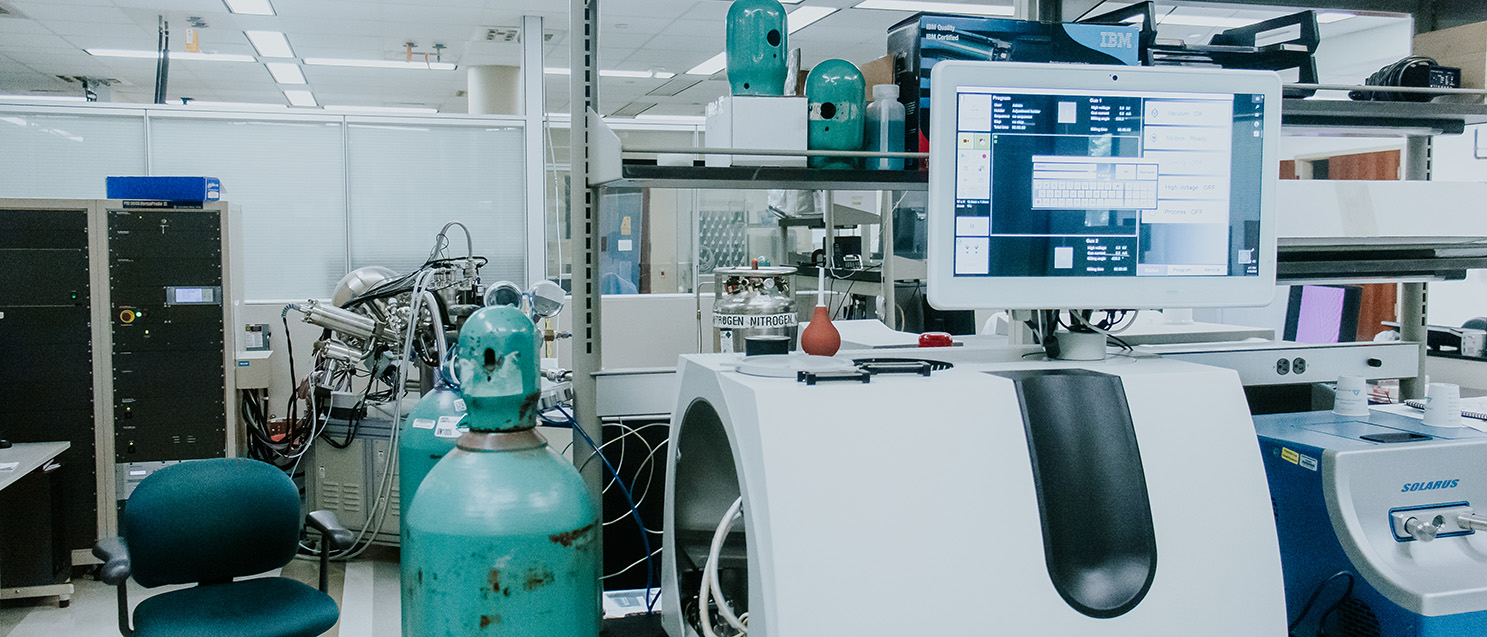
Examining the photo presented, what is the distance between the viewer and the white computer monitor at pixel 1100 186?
1.01 m

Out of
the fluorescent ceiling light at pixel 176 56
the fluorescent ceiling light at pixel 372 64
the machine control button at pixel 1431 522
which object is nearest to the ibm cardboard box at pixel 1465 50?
the machine control button at pixel 1431 522

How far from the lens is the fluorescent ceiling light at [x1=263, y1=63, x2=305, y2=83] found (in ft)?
24.3

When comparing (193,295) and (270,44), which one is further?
(270,44)

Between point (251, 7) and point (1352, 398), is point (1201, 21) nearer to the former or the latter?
point (1352, 398)

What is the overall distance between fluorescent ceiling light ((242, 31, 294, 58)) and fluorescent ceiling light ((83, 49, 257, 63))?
0.82ft

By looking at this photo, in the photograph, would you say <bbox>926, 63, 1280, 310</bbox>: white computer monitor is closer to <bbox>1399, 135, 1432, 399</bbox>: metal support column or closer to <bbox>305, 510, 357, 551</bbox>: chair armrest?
<bbox>1399, 135, 1432, 399</bbox>: metal support column

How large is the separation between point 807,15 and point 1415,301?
4.59 meters

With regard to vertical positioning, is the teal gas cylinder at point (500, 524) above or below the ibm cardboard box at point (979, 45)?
below

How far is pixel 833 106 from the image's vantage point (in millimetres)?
1173

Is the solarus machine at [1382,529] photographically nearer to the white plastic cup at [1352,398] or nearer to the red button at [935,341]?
the white plastic cup at [1352,398]

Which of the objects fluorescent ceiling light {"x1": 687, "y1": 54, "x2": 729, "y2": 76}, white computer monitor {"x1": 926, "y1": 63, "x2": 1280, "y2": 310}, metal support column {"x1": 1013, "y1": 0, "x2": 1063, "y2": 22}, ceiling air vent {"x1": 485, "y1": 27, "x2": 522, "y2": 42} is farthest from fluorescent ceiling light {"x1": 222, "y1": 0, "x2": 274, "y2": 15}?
white computer monitor {"x1": 926, "y1": 63, "x2": 1280, "y2": 310}

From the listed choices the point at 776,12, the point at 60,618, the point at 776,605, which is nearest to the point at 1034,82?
the point at 776,12

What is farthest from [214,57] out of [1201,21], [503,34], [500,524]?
[500,524]

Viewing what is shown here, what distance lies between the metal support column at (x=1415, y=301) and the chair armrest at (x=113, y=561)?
2.48 metres
